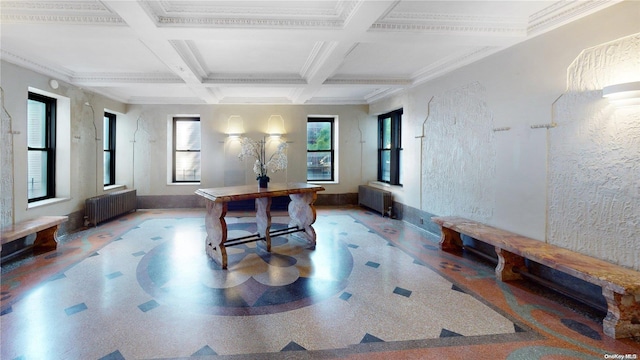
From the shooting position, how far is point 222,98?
6.96 meters

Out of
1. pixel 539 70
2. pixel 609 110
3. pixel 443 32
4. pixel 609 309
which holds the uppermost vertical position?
pixel 443 32

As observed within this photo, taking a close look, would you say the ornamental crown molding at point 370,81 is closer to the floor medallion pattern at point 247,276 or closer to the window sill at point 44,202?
the floor medallion pattern at point 247,276

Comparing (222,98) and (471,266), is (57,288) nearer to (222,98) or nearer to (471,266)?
(471,266)

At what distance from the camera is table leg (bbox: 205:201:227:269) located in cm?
363

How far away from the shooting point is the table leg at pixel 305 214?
4.52 m

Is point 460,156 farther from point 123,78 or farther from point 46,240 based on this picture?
point 46,240

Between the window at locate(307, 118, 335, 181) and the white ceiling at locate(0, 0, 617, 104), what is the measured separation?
263cm

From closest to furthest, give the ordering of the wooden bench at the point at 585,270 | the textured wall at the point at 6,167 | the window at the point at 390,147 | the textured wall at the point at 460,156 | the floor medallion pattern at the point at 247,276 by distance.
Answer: the wooden bench at the point at 585,270, the floor medallion pattern at the point at 247,276, the textured wall at the point at 6,167, the textured wall at the point at 460,156, the window at the point at 390,147

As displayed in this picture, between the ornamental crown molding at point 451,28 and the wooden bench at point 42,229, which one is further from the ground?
the ornamental crown molding at point 451,28

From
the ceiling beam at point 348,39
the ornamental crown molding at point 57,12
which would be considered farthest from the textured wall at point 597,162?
the ornamental crown molding at point 57,12

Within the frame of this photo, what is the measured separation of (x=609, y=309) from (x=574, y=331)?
0.31 meters

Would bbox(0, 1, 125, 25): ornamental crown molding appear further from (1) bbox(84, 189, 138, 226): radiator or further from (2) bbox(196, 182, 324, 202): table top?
(1) bbox(84, 189, 138, 226): radiator

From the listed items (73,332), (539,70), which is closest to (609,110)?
(539,70)

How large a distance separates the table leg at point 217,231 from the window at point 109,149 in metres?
4.55
